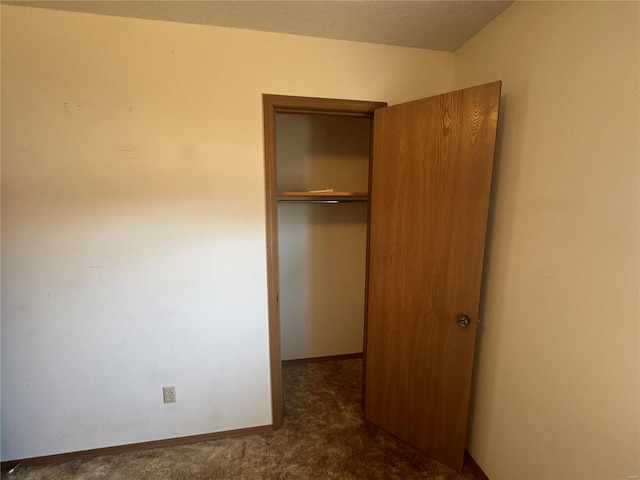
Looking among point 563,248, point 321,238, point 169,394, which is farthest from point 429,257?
point 169,394

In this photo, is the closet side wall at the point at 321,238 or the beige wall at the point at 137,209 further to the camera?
the closet side wall at the point at 321,238

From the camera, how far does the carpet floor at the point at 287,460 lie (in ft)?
5.00

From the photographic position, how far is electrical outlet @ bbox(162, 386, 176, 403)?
1654 millimetres

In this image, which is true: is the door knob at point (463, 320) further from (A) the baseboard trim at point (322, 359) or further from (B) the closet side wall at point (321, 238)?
(A) the baseboard trim at point (322, 359)

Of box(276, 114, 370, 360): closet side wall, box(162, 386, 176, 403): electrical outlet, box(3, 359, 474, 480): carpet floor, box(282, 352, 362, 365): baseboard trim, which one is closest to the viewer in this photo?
box(3, 359, 474, 480): carpet floor

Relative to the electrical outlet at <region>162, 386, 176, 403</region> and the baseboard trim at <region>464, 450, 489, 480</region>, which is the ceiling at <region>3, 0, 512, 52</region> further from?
the baseboard trim at <region>464, 450, 489, 480</region>

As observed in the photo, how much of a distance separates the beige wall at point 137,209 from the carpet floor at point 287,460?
0.36 feet

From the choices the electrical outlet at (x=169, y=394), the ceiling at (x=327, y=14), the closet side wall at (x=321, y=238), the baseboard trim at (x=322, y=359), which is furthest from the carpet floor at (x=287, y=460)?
the ceiling at (x=327, y=14)

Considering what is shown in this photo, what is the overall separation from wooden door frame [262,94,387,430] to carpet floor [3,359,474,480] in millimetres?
354

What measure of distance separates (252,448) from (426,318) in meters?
1.33

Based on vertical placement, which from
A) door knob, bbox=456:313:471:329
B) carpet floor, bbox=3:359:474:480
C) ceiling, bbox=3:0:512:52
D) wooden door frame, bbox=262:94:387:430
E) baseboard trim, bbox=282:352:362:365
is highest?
ceiling, bbox=3:0:512:52

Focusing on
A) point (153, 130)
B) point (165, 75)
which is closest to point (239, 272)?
point (153, 130)

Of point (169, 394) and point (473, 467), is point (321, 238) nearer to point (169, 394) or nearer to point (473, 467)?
point (169, 394)

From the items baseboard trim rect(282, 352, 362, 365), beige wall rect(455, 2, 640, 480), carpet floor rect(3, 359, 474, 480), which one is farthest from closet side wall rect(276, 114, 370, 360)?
beige wall rect(455, 2, 640, 480)
